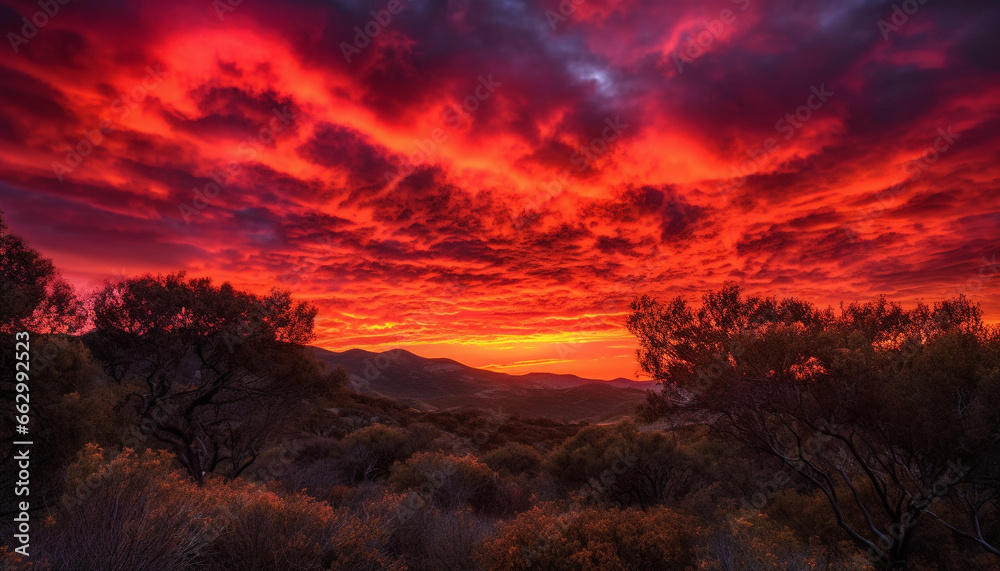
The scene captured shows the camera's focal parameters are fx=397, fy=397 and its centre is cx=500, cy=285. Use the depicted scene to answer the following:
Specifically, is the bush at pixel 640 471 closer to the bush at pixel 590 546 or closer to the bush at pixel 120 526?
the bush at pixel 590 546

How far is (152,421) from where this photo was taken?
15.2 meters

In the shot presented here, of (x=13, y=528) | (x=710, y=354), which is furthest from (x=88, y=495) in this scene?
(x=710, y=354)

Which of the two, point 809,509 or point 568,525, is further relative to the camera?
point 809,509

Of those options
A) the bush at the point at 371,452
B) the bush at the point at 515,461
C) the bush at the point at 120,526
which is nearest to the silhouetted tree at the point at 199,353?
the bush at the point at 371,452

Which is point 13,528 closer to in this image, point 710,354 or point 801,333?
point 710,354

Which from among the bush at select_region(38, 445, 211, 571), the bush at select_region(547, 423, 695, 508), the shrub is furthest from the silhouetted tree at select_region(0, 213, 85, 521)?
the bush at select_region(547, 423, 695, 508)

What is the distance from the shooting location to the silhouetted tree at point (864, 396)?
988cm

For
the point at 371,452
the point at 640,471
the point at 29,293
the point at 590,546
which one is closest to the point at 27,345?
the point at 29,293

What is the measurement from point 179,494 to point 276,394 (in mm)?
10259

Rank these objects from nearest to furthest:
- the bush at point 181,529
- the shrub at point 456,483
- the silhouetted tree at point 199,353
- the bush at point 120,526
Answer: the bush at point 120,526, the bush at point 181,529, the silhouetted tree at point 199,353, the shrub at point 456,483

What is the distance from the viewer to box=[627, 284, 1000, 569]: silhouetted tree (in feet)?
32.4

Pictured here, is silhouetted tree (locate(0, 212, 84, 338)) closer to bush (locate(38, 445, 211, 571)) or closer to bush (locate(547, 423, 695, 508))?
bush (locate(38, 445, 211, 571))

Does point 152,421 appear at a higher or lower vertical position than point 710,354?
lower

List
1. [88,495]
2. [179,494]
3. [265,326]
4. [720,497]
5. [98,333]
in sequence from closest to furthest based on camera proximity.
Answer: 1. [88,495]
2. [179,494]
3. [98,333]
4. [265,326]
5. [720,497]
